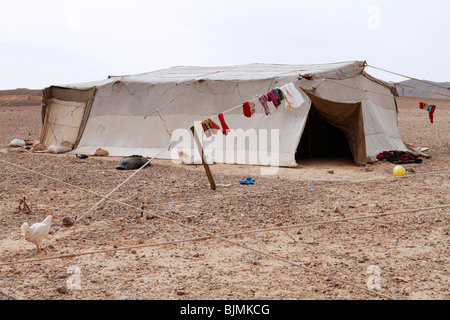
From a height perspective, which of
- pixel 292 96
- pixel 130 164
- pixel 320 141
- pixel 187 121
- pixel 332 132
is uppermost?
pixel 292 96

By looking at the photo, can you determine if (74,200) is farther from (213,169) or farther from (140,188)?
(213,169)

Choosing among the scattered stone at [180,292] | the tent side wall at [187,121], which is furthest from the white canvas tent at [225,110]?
the scattered stone at [180,292]

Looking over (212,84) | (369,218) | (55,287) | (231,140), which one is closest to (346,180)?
(369,218)

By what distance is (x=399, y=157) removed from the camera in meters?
10.5

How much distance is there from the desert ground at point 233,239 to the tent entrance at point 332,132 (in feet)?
5.17

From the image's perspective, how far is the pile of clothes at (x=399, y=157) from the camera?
10281 millimetres

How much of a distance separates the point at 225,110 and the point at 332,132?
2.76 meters

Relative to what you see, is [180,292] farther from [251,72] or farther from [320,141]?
[251,72]

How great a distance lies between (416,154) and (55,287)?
929cm

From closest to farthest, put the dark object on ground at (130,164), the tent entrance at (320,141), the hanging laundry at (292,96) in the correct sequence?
the hanging laundry at (292,96) → the dark object on ground at (130,164) → the tent entrance at (320,141)

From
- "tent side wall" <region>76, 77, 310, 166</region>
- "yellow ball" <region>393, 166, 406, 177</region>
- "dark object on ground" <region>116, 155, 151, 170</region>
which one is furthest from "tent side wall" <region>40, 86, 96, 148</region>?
"yellow ball" <region>393, 166, 406, 177</region>

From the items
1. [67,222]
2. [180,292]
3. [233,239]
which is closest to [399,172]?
[233,239]

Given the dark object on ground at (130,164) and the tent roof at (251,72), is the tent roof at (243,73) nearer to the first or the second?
the tent roof at (251,72)

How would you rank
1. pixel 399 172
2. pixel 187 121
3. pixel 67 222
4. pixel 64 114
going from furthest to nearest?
pixel 64 114, pixel 187 121, pixel 399 172, pixel 67 222
